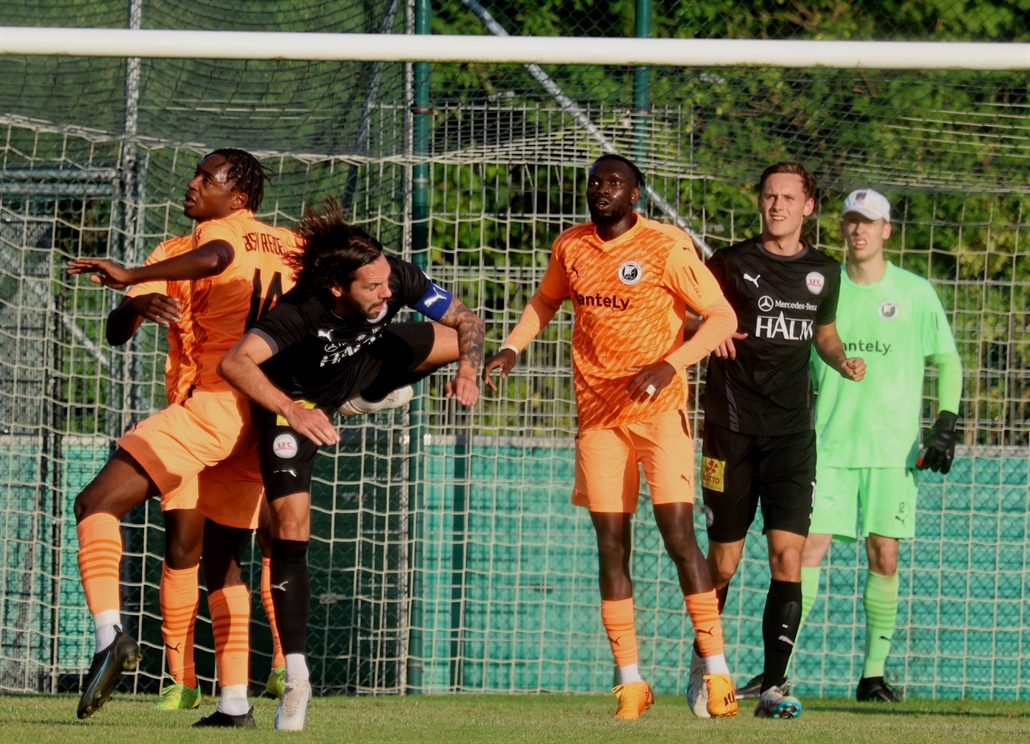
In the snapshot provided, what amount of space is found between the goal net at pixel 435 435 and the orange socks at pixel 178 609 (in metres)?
2.20

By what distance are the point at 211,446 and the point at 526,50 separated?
6.44 ft

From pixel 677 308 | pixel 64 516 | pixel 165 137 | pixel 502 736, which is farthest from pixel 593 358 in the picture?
pixel 64 516

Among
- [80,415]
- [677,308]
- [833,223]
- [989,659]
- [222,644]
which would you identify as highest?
[833,223]

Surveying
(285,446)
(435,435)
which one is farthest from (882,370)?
(285,446)

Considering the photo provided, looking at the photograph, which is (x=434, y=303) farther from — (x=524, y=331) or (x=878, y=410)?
(x=878, y=410)

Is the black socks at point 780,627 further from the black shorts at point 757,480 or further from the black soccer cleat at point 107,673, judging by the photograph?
the black soccer cleat at point 107,673

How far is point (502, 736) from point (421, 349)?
1.50m

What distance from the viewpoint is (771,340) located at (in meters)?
6.36

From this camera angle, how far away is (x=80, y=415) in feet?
31.3

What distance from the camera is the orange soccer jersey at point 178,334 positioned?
220 inches

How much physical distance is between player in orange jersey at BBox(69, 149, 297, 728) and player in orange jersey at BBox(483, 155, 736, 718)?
1042 millimetres

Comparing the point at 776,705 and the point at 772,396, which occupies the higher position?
the point at 772,396

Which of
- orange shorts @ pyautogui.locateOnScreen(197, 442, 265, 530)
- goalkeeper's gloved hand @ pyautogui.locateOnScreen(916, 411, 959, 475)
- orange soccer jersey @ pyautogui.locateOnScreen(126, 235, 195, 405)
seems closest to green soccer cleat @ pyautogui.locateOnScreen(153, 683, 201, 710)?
orange shorts @ pyautogui.locateOnScreen(197, 442, 265, 530)

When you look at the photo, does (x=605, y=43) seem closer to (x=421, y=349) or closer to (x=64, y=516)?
(x=421, y=349)
